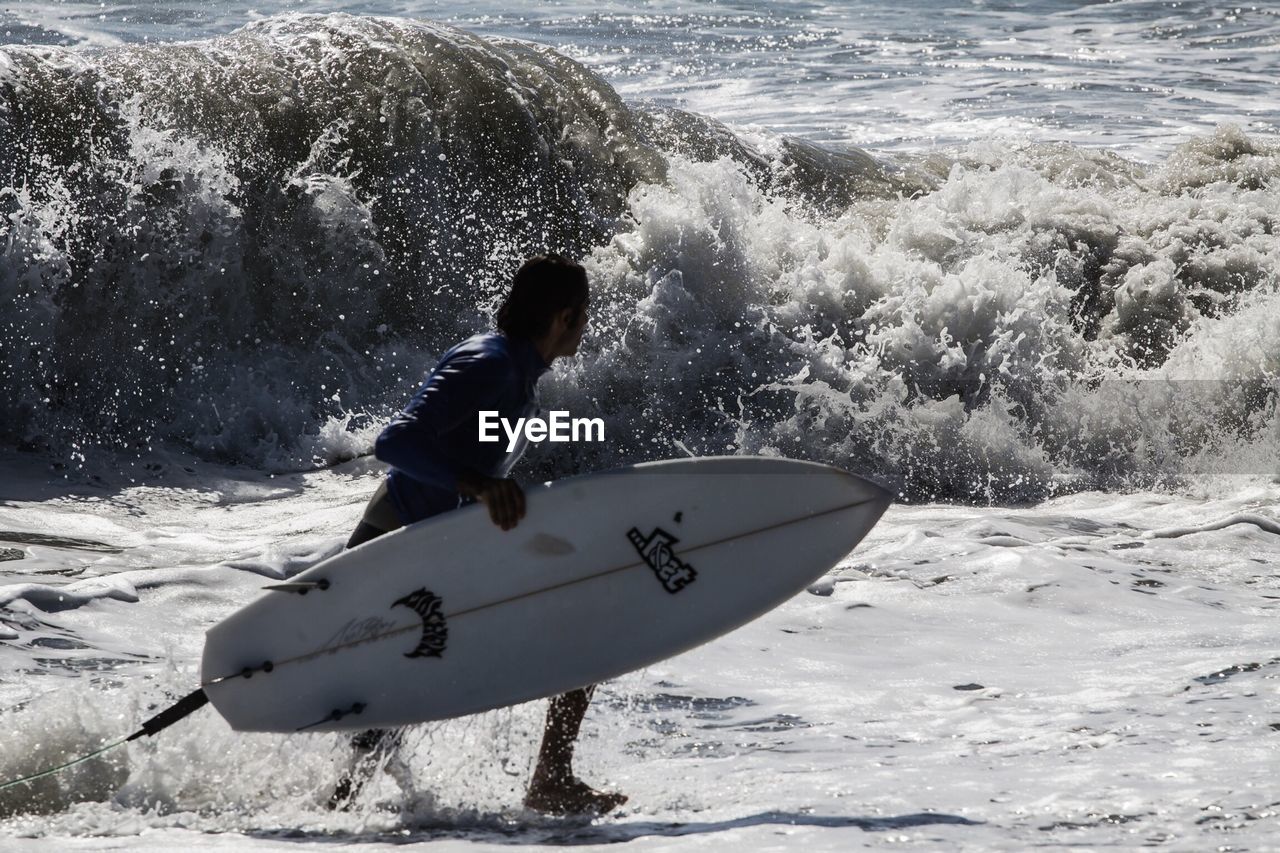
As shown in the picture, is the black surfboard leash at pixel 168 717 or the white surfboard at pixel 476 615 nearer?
the black surfboard leash at pixel 168 717

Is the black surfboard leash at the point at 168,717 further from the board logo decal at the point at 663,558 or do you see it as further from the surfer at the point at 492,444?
the board logo decal at the point at 663,558

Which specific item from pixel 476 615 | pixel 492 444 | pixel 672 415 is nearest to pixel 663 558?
pixel 476 615

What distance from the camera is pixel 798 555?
3.38 meters

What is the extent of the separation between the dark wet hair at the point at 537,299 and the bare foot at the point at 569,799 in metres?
1.06

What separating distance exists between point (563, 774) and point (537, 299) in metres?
1.12

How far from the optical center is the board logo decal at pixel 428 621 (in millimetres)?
3137

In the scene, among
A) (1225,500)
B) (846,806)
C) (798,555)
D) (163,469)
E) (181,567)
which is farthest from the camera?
(163,469)

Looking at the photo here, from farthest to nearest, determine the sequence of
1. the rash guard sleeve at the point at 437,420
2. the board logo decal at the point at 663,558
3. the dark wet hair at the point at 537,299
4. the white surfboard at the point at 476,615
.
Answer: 1. the board logo decal at the point at 663,558
2. the white surfboard at the point at 476,615
3. the dark wet hair at the point at 537,299
4. the rash guard sleeve at the point at 437,420

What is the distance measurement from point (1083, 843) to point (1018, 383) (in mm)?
5138

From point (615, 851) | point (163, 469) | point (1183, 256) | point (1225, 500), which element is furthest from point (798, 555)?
point (1183, 256)

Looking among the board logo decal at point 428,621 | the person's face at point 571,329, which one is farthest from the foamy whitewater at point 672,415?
the person's face at point 571,329

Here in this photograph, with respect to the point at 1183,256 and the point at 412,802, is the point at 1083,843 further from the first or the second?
the point at 1183,256

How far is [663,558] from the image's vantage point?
3.26 m

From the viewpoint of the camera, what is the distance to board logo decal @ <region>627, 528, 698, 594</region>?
128 inches
